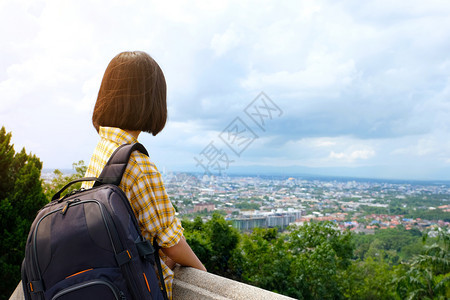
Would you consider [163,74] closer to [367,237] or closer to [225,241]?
[225,241]

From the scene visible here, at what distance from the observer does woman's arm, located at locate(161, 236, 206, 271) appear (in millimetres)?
1350

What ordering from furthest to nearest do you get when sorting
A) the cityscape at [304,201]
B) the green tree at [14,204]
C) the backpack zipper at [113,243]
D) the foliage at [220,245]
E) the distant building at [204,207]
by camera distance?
the distant building at [204,207]
the cityscape at [304,201]
the foliage at [220,245]
the green tree at [14,204]
the backpack zipper at [113,243]

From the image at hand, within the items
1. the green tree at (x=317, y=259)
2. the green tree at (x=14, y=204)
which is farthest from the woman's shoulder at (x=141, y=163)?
the green tree at (x=317, y=259)

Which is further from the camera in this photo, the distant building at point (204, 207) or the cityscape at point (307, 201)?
the distant building at point (204, 207)

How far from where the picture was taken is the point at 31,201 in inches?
173

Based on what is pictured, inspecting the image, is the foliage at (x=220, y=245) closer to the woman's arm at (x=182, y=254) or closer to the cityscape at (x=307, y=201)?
the cityscape at (x=307, y=201)

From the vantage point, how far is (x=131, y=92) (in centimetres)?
132

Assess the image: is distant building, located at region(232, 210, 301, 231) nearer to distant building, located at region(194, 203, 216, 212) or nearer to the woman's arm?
distant building, located at region(194, 203, 216, 212)

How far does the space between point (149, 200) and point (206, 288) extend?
1.63ft

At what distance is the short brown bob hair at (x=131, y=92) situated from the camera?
1.32 meters

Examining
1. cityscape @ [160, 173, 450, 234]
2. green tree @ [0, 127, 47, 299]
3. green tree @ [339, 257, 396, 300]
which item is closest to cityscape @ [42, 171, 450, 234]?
cityscape @ [160, 173, 450, 234]

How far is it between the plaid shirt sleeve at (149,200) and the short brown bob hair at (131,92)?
0.21m

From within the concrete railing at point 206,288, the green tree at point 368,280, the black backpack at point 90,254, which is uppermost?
the black backpack at point 90,254

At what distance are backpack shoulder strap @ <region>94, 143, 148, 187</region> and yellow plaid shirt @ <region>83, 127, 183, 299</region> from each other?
0.17 ft
